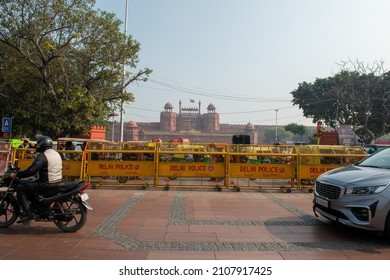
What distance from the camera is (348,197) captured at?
5.35m

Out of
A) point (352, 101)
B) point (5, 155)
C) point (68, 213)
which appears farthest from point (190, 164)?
point (352, 101)

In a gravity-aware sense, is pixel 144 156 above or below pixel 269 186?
above

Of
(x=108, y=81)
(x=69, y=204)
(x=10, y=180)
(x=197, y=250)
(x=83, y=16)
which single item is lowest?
(x=197, y=250)

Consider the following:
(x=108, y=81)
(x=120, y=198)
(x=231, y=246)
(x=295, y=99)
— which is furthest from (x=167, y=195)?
(x=295, y=99)

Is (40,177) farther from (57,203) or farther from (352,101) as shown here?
(352,101)

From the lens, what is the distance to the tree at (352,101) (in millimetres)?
34875

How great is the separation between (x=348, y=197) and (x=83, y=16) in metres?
14.6

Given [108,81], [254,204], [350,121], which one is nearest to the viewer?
[254,204]

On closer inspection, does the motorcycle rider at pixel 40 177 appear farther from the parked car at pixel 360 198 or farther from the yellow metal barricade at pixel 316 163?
the yellow metal barricade at pixel 316 163

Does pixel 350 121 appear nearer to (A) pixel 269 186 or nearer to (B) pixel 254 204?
(A) pixel 269 186

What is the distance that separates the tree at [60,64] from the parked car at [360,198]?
40.5 ft

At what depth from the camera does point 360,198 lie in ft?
17.2

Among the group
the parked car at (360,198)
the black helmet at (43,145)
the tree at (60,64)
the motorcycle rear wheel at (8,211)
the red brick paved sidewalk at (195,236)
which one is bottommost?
the red brick paved sidewalk at (195,236)

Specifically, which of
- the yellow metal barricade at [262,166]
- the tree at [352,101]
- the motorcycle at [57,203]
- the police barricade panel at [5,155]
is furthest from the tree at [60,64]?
the tree at [352,101]
